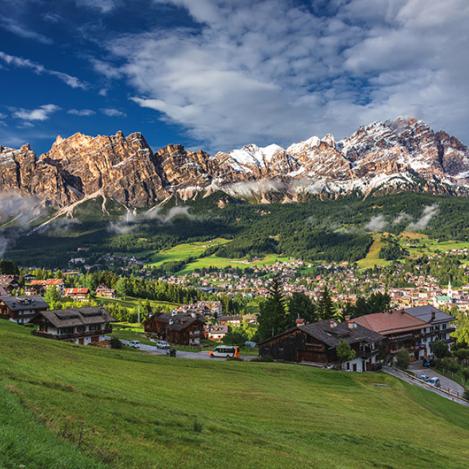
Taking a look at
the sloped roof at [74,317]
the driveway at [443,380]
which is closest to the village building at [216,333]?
the sloped roof at [74,317]

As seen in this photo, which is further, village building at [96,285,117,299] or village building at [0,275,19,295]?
village building at [96,285,117,299]

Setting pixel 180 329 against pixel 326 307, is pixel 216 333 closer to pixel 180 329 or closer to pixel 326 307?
pixel 180 329

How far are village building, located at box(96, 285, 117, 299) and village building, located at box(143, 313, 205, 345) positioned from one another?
219 ft

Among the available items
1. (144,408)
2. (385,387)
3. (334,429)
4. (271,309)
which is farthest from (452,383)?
(144,408)

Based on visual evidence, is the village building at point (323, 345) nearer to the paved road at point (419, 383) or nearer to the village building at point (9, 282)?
the paved road at point (419, 383)

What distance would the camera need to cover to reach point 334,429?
32844 mm

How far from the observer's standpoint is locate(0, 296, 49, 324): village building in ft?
341

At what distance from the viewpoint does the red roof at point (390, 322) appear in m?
97.2

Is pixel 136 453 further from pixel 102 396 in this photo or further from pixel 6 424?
pixel 102 396

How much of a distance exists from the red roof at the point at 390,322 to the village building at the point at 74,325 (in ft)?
168

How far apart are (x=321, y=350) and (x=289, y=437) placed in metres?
50.3

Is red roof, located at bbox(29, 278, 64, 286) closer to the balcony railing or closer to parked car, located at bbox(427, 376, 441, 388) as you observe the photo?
the balcony railing

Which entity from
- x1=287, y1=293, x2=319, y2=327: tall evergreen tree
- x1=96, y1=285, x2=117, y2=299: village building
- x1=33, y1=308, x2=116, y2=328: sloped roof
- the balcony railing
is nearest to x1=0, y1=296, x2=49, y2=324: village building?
x1=33, y1=308, x2=116, y2=328: sloped roof

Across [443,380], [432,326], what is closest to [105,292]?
[432,326]
